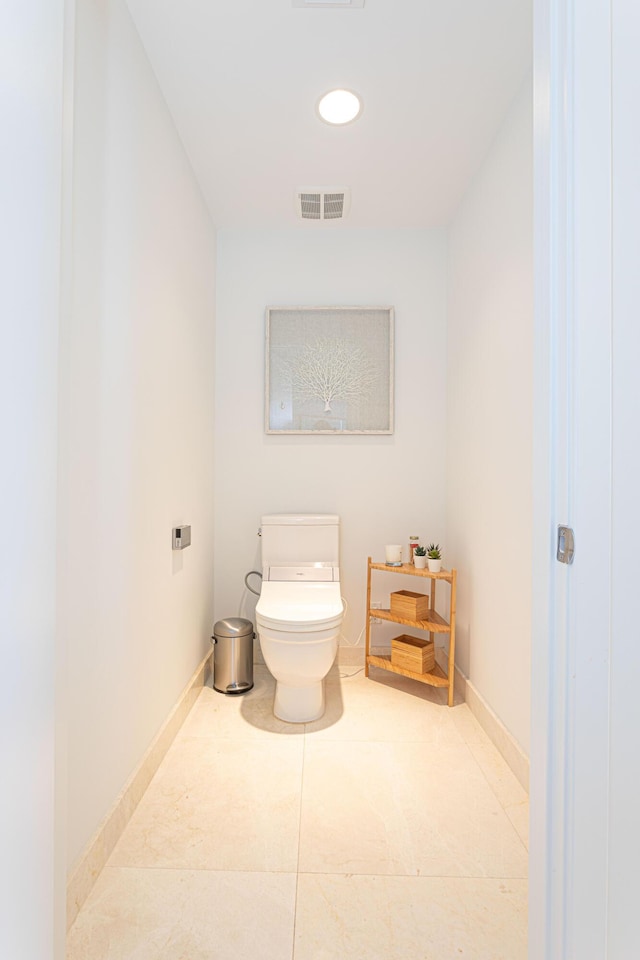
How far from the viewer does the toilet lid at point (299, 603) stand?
2115mm

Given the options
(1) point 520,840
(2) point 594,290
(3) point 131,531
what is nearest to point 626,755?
(2) point 594,290

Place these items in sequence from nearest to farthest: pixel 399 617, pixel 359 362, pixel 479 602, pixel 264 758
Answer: pixel 264 758 < pixel 479 602 < pixel 399 617 < pixel 359 362

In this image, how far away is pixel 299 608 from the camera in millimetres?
2242

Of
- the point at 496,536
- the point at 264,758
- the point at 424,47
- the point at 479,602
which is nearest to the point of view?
the point at 424,47

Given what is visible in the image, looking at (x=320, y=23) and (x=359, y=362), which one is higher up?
(x=320, y=23)

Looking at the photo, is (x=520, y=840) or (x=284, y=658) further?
(x=284, y=658)

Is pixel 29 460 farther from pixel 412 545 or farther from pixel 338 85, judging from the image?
pixel 412 545

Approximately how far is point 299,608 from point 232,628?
45cm

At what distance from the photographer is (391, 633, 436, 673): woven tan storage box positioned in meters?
2.54

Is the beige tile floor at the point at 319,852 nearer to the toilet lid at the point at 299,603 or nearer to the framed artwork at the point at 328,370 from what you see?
the toilet lid at the point at 299,603

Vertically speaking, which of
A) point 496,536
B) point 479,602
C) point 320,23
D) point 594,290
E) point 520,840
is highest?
point 320,23

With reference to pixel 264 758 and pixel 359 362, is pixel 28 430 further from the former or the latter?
pixel 359 362

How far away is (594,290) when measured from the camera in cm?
77

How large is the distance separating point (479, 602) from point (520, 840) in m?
0.91
